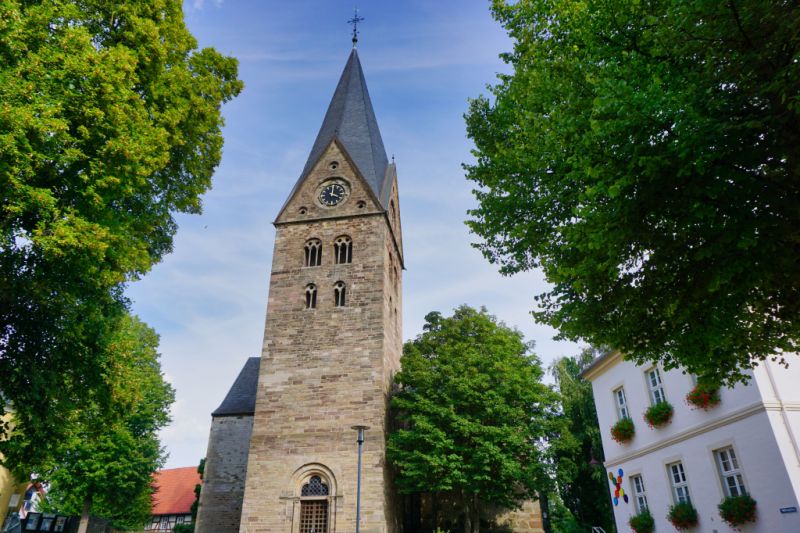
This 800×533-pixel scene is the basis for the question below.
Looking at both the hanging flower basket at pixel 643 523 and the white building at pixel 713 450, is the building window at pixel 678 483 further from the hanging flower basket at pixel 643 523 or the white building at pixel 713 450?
the hanging flower basket at pixel 643 523

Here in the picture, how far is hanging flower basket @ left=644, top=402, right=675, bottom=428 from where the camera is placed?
14414 millimetres

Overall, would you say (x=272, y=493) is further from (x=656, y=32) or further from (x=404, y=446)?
(x=656, y=32)

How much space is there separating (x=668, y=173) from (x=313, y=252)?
2066 cm

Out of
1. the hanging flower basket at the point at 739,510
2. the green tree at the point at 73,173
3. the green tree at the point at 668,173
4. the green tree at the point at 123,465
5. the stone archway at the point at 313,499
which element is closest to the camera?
the green tree at the point at 668,173

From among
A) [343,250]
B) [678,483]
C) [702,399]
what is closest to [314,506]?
[343,250]

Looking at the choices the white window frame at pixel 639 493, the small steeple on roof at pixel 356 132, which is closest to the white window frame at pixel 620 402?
the white window frame at pixel 639 493

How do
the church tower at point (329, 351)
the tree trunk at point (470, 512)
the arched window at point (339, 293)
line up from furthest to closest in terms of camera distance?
the arched window at point (339, 293) < the tree trunk at point (470, 512) < the church tower at point (329, 351)

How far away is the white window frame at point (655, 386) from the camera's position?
1515 cm

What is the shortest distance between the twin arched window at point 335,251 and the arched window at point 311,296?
1240 mm

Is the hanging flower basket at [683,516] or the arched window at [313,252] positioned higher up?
the arched window at [313,252]

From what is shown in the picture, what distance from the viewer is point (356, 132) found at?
30.3 meters

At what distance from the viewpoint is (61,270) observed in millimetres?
9125

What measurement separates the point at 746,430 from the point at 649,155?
332 inches

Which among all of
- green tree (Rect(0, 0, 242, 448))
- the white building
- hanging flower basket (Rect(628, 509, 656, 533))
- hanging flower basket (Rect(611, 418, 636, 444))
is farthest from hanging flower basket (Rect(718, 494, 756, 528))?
green tree (Rect(0, 0, 242, 448))
